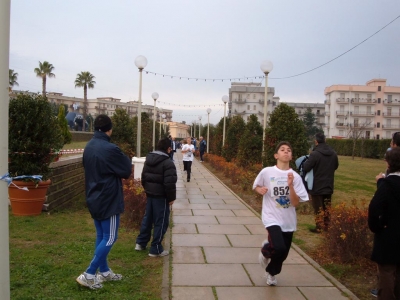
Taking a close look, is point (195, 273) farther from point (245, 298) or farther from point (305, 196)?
point (305, 196)

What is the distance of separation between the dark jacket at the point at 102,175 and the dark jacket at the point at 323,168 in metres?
4.09

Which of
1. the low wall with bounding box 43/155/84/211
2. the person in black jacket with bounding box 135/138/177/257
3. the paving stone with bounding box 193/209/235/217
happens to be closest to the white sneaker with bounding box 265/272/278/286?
the person in black jacket with bounding box 135/138/177/257

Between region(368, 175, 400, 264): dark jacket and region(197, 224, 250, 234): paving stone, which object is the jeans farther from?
region(368, 175, 400, 264): dark jacket

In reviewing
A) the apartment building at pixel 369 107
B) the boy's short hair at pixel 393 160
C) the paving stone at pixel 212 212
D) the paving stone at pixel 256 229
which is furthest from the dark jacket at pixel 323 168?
the apartment building at pixel 369 107

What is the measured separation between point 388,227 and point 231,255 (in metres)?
2.64

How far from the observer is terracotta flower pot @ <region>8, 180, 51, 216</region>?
746 centimetres

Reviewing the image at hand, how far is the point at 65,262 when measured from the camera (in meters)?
5.04

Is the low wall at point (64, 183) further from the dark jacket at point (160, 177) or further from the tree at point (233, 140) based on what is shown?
the tree at point (233, 140)

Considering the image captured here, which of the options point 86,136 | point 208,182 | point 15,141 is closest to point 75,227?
point 15,141

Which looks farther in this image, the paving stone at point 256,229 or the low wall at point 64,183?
the low wall at point 64,183

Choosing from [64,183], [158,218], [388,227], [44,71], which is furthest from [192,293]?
[44,71]

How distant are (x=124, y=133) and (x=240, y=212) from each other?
8280mm

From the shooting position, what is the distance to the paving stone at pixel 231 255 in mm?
5359

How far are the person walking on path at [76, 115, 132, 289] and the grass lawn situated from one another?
270mm
